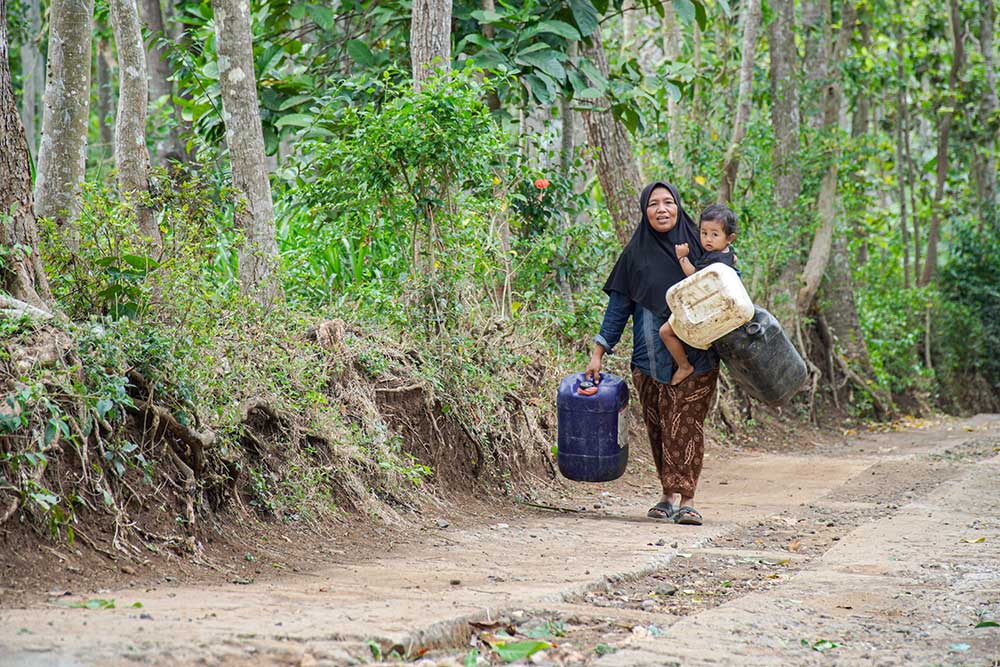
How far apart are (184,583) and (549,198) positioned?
230 inches

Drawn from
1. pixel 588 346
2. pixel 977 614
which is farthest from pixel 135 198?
pixel 588 346

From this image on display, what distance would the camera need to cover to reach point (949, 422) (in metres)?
15.9

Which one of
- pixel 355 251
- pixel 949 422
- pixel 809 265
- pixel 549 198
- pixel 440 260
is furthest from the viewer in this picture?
pixel 949 422

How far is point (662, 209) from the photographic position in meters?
6.43

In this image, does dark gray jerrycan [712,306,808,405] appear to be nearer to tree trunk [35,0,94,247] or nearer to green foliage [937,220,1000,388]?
tree trunk [35,0,94,247]

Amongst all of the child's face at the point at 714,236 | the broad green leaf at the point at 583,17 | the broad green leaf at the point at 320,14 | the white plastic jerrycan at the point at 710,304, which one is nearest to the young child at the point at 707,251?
the child's face at the point at 714,236

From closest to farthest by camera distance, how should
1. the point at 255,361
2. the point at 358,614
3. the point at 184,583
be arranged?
the point at 358,614 < the point at 184,583 < the point at 255,361

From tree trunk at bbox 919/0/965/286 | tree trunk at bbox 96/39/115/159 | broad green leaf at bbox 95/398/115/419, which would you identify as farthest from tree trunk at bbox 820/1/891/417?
broad green leaf at bbox 95/398/115/419

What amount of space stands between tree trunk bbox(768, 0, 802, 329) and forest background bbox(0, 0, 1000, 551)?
0.83 ft

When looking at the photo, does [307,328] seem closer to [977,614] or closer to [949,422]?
[977,614]

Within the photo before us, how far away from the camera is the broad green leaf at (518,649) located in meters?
3.56

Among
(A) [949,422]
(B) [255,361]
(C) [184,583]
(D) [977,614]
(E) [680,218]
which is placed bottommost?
(A) [949,422]

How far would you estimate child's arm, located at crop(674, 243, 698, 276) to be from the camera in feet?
20.7

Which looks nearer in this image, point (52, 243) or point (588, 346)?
point (52, 243)
